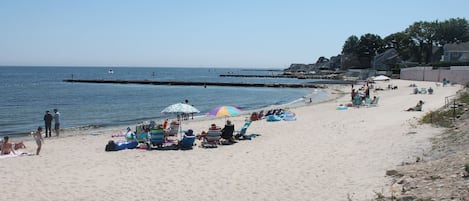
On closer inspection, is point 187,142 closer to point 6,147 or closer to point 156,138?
point 156,138

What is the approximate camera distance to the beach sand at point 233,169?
32.3ft

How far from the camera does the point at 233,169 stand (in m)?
12.2

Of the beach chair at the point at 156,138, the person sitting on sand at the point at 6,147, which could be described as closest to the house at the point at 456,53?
the beach chair at the point at 156,138

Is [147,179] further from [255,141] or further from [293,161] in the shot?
[255,141]

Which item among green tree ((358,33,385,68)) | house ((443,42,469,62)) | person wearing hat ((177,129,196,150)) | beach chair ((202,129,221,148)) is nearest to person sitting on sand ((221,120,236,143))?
beach chair ((202,129,221,148))

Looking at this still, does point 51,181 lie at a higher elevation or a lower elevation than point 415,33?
lower

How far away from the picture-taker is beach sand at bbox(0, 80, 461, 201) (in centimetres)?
984

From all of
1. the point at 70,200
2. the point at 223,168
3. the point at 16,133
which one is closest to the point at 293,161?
the point at 223,168

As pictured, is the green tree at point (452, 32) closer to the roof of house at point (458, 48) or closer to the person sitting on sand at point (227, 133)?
the roof of house at point (458, 48)

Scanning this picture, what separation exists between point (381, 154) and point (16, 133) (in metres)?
19.7

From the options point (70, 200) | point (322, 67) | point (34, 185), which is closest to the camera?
point (70, 200)

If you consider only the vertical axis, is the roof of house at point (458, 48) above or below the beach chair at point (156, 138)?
above

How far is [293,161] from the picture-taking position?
12.8 meters

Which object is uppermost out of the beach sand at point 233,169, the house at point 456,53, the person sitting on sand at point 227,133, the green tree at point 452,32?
the green tree at point 452,32
